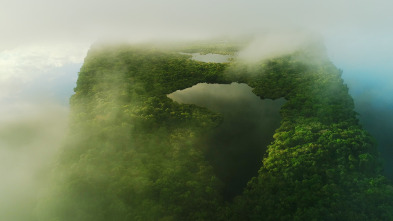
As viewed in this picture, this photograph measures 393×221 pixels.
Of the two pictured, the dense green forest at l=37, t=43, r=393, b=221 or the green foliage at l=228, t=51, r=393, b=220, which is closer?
the green foliage at l=228, t=51, r=393, b=220

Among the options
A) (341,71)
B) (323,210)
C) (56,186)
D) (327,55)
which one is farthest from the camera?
(327,55)

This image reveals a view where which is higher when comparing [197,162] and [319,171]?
[319,171]

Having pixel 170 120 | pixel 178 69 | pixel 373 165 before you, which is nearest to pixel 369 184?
pixel 373 165

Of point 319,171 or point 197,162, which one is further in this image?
point 197,162

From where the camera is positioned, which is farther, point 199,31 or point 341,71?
point 199,31

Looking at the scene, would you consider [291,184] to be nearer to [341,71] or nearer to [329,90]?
[329,90]

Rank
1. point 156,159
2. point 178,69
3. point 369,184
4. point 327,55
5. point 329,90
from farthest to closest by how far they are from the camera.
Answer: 1. point 327,55
2. point 178,69
3. point 329,90
4. point 156,159
5. point 369,184

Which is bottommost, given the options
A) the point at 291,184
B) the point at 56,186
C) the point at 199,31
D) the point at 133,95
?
the point at 56,186

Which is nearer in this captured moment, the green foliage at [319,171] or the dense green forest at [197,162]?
the green foliage at [319,171]
